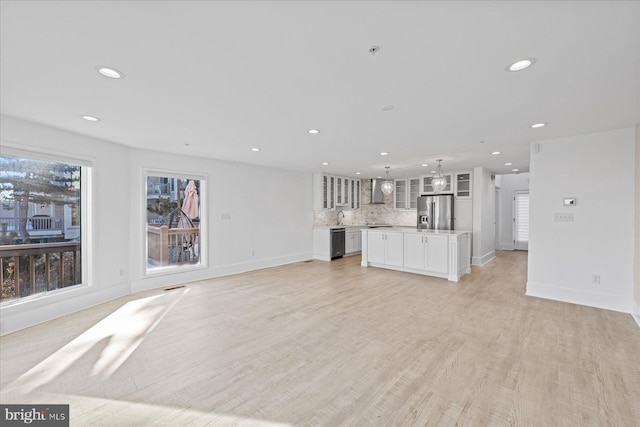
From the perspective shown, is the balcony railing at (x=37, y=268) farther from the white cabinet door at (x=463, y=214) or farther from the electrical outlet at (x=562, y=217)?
the white cabinet door at (x=463, y=214)

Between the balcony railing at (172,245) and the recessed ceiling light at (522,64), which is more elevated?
the recessed ceiling light at (522,64)

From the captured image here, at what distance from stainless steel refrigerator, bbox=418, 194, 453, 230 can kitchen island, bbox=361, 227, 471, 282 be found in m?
1.40

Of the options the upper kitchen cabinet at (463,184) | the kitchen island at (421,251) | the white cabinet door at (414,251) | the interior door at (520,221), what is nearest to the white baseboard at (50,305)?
the kitchen island at (421,251)

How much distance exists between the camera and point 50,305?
140 inches

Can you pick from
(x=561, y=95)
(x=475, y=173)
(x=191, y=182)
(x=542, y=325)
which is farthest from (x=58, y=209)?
(x=475, y=173)

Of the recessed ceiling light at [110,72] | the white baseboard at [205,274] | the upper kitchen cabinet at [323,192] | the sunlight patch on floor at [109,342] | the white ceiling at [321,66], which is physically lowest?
the sunlight patch on floor at [109,342]

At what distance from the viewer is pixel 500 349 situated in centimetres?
273

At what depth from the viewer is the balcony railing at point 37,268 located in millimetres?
3352

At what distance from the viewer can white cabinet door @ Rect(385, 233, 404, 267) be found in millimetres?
6176

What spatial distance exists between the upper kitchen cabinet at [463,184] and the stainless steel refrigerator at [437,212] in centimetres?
23

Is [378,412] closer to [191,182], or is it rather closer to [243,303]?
[243,303]

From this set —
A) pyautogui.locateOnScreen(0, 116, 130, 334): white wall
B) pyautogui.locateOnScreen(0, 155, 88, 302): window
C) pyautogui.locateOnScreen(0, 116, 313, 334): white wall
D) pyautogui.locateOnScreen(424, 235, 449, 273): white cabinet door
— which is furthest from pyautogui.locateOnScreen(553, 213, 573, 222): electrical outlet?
pyautogui.locateOnScreen(0, 155, 88, 302): window

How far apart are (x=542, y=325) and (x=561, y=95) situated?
8.53ft

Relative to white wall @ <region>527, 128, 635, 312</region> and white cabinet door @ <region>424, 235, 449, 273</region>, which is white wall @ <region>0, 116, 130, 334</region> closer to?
white cabinet door @ <region>424, 235, 449, 273</region>
